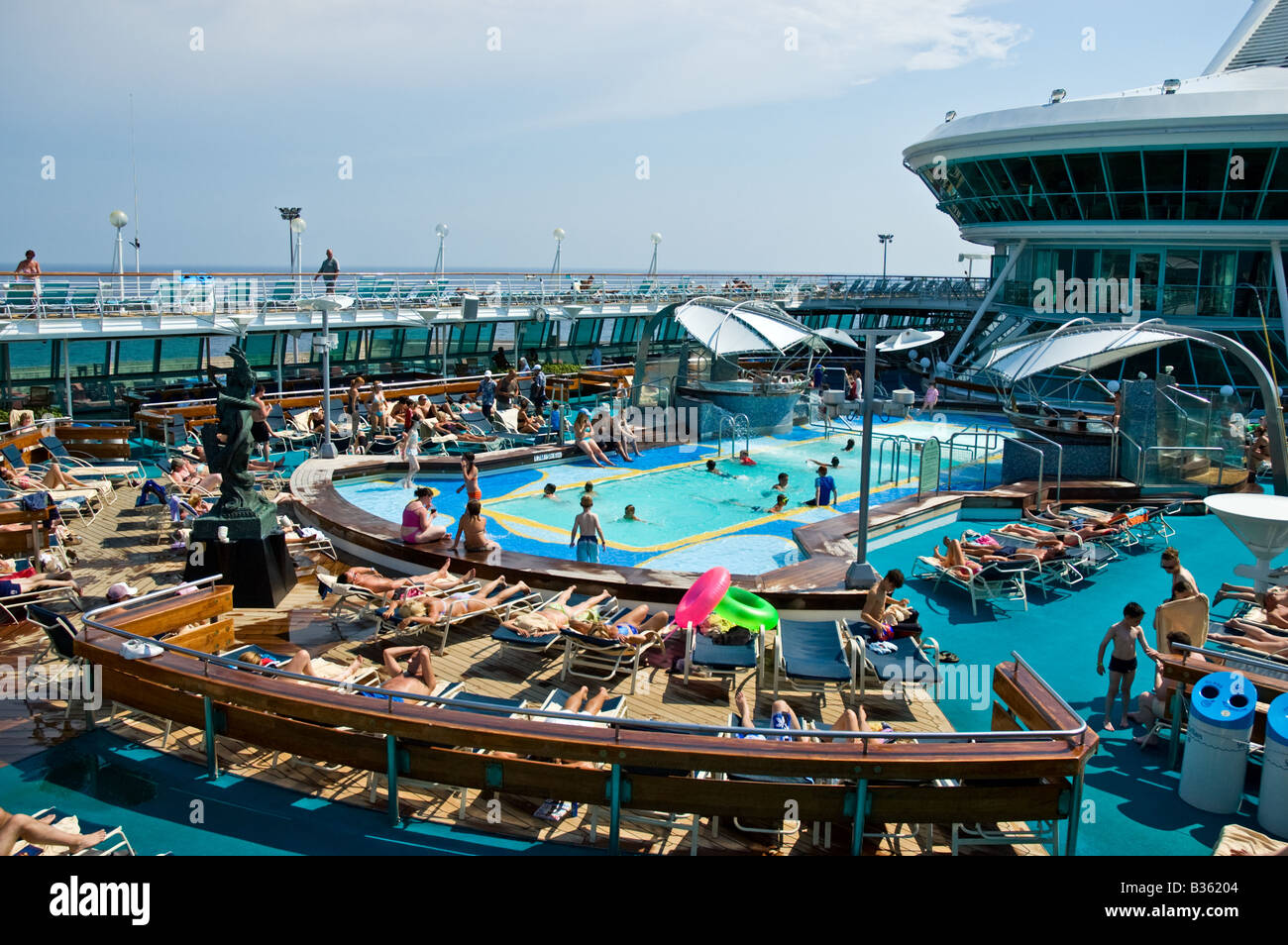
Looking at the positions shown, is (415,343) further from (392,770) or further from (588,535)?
(392,770)

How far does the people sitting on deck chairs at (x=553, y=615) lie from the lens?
7.77 meters

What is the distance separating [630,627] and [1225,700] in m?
4.29

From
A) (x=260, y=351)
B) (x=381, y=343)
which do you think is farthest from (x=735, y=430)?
(x=260, y=351)

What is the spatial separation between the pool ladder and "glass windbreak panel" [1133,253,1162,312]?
15318mm

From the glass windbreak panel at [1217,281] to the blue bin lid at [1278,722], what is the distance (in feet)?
85.7

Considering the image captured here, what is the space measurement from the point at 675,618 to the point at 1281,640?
15.7 feet

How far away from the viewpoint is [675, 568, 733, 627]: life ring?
7.32m

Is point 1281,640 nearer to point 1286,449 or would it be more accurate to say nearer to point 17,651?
point 1286,449

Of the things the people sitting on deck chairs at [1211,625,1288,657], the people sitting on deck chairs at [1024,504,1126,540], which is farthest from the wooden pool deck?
the people sitting on deck chairs at [1024,504,1126,540]

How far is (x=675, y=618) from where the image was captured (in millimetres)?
7496

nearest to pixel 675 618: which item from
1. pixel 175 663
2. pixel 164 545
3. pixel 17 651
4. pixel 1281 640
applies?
pixel 175 663

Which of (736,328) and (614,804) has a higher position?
(736,328)

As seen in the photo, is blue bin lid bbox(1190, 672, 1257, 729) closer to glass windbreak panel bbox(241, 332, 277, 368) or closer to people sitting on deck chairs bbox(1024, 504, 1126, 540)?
people sitting on deck chairs bbox(1024, 504, 1126, 540)

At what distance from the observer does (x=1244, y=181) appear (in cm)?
2591
